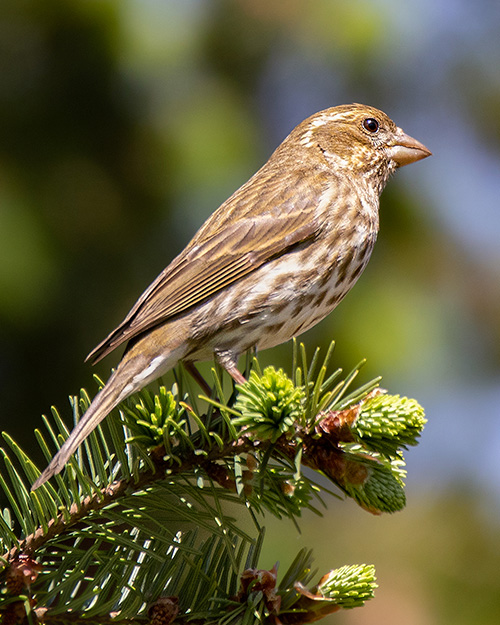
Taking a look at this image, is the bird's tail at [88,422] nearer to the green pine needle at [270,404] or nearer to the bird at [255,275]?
the bird at [255,275]

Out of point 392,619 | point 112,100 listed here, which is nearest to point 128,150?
point 112,100

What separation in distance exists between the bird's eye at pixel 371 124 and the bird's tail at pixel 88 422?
8.53 feet

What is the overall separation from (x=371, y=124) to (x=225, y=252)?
152 centimetres

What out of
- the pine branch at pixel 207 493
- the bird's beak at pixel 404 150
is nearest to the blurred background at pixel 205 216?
the bird's beak at pixel 404 150

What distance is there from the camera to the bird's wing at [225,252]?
341 cm

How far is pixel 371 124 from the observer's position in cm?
464

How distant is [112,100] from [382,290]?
180cm

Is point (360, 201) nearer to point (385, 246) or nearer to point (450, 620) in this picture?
point (385, 246)

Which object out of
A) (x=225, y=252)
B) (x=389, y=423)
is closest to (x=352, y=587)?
(x=389, y=423)

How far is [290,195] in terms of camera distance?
13.0 ft

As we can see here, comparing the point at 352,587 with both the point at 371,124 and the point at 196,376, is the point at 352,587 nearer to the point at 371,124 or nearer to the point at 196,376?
the point at 196,376

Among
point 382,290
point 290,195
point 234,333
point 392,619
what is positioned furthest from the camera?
point 382,290

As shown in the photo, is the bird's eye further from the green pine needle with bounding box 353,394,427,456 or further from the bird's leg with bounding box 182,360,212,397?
the green pine needle with bounding box 353,394,427,456

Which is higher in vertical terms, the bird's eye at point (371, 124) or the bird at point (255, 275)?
the bird's eye at point (371, 124)
